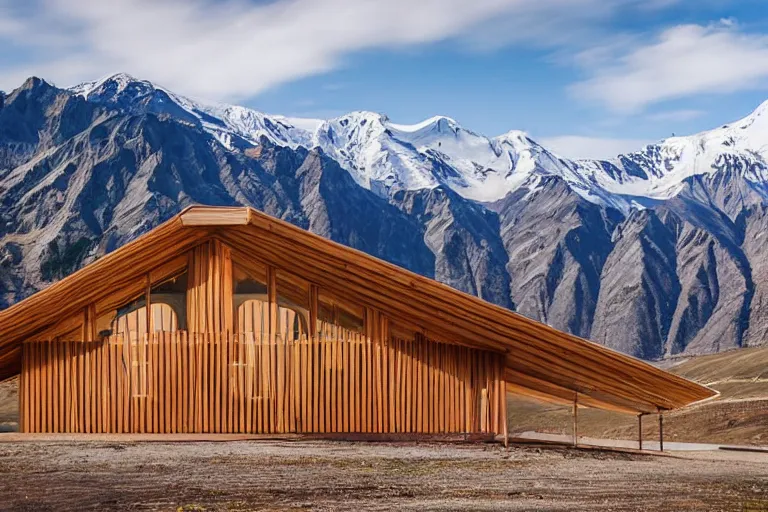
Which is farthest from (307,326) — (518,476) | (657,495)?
(657,495)

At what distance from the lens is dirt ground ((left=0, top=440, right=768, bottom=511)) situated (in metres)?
9.70

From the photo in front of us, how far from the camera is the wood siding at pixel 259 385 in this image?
51.1 feet

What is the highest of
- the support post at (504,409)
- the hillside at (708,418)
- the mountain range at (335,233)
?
the mountain range at (335,233)

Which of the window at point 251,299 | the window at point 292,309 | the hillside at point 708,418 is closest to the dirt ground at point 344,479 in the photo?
the window at point 292,309

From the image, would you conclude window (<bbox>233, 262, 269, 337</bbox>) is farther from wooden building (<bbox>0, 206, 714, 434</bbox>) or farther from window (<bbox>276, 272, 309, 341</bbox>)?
window (<bbox>276, 272, 309, 341</bbox>)

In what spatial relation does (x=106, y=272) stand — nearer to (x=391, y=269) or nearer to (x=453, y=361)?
(x=391, y=269)

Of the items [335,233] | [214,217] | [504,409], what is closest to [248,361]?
[214,217]

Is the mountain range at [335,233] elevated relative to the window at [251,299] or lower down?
elevated

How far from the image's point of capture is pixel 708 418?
39031mm

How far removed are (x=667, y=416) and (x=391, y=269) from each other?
31.4 m

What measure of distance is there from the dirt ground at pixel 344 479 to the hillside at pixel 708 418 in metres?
15.8

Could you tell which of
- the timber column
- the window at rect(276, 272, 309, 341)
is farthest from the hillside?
the timber column

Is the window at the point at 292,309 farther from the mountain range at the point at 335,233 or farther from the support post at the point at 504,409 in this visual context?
the mountain range at the point at 335,233

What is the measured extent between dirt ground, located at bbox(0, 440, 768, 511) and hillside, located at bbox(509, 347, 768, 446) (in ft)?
51.8
